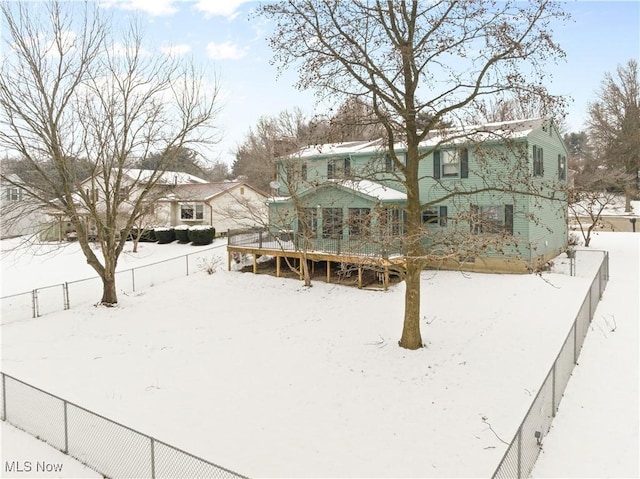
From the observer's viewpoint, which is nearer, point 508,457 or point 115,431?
point 508,457

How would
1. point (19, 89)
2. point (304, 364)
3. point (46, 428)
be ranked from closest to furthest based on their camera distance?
1. point (46, 428)
2. point (304, 364)
3. point (19, 89)

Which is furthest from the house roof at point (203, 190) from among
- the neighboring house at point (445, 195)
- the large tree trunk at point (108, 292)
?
the large tree trunk at point (108, 292)

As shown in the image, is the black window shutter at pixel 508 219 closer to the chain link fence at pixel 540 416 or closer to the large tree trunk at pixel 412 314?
the chain link fence at pixel 540 416

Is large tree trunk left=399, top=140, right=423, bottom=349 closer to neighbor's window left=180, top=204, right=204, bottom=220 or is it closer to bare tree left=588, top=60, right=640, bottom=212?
neighbor's window left=180, top=204, right=204, bottom=220

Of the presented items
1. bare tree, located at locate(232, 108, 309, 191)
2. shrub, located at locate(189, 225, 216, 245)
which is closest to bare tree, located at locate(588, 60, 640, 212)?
bare tree, located at locate(232, 108, 309, 191)

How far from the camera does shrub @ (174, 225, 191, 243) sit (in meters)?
32.8

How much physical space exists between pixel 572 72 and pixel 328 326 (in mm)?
10381

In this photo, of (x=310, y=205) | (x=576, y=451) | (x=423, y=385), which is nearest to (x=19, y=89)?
(x=310, y=205)

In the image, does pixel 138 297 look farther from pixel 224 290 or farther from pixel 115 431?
pixel 115 431

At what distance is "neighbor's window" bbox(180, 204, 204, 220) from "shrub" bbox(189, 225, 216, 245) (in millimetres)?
3807

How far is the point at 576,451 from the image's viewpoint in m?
7.19

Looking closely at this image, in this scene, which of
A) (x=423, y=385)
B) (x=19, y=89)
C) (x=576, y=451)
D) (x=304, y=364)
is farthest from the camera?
(x=19, y=89)

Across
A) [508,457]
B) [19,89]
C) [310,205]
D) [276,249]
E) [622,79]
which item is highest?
[622,79]

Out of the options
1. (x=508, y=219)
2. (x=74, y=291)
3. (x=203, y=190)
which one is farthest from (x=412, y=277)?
(x=203, y=190)
